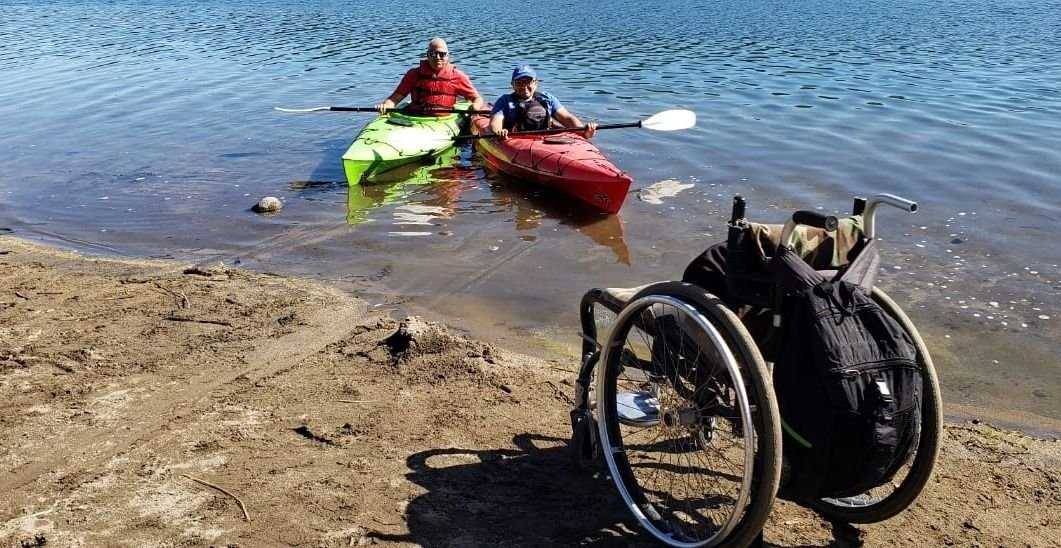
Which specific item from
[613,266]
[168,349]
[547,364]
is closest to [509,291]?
[613,266]

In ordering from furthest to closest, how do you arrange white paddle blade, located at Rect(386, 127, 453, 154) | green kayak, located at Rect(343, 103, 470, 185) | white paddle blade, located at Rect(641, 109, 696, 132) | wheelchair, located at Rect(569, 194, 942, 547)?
white paddle blade, located at Rect(386, 127, 453, 154)
green kayak, located at Rect(343, 103, 470, 185)
white paddle blade, located at Rect(641, 109, 696, 132)
wheelchair, located at Rect(569, 194, 942, 547)

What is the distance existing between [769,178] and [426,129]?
4509 millimetres

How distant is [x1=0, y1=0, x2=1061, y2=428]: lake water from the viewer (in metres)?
6.86

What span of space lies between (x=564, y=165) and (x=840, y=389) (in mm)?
7145

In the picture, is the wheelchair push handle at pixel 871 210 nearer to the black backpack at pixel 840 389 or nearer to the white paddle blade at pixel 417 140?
the black backpack at pixel 840 389

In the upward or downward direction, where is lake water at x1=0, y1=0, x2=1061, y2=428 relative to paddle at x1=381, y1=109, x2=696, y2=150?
downward

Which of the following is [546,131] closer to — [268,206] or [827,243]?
[268,206]

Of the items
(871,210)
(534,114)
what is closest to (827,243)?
(871,210)

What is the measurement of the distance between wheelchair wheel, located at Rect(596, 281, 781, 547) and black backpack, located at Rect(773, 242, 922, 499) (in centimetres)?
12

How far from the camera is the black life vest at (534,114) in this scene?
10.9 m

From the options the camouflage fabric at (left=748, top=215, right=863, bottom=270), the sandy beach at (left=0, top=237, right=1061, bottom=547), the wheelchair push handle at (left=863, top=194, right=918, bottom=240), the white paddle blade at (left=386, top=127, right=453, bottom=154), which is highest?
the wheelchair push handle at (left=863, top=194, right=918, bottom=240)

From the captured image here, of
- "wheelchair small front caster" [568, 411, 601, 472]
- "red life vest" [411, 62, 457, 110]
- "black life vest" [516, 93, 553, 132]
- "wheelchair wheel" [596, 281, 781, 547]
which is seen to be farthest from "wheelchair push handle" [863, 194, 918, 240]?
"red life vest" [411, 62, 457, 110]

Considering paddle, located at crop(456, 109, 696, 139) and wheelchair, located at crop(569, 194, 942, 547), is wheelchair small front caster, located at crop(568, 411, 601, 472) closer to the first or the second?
wheelchair, located at crop(569, 194, 942, 547)

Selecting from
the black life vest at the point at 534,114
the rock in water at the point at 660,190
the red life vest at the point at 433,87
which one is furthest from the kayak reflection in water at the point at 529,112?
the red life vest at the point at 433,87
